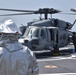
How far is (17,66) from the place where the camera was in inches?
147

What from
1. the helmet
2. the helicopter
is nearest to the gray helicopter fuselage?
the helicopter

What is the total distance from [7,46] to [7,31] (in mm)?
195

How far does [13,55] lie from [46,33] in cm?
1558

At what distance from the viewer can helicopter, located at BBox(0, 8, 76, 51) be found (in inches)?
728

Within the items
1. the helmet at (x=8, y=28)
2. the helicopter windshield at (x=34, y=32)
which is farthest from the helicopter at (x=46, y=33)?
the helmet at (x=8, y=28)

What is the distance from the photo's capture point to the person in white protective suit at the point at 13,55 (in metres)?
3.71

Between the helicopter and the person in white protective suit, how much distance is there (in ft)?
44.7

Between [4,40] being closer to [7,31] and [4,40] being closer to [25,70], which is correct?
[7,31]

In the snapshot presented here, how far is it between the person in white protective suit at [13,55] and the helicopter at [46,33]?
44.7ft

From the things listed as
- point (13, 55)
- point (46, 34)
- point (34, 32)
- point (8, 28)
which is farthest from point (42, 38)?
point (13, 55)

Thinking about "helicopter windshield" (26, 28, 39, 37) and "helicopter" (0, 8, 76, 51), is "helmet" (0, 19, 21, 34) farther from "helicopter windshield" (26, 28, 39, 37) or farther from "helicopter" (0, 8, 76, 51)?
"helicopter windshield" (26, 28, 39, 37)

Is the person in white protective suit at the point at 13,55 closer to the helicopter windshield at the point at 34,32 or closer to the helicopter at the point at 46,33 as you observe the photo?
the helicopter at the point at 46,33

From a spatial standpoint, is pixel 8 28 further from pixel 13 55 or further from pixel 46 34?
pixel 46 34

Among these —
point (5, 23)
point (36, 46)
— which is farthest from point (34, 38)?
point (5, 23)
